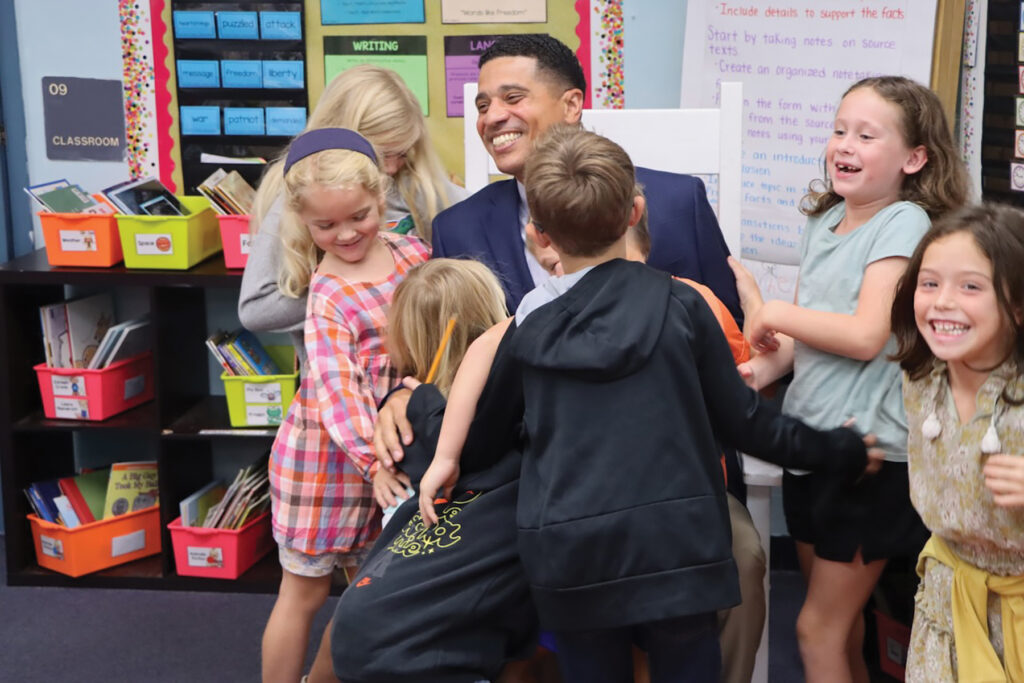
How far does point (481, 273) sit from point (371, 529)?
0.73m

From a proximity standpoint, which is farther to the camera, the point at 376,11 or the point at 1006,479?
the point at 376,11

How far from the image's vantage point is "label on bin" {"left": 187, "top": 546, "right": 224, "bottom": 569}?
3283 millimetres

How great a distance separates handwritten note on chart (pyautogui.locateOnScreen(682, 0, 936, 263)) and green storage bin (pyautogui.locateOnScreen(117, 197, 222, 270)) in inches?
56.0

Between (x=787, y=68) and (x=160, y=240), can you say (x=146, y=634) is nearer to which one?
(x=160, y=240)

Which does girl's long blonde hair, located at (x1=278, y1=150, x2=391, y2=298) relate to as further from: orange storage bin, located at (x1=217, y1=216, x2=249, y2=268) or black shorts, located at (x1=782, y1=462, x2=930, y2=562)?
black shorts, located at (x1=782, y1=462, x2=930, y2=562)

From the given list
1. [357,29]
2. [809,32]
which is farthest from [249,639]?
[809,32]

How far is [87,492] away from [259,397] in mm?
649

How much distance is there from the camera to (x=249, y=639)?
3010 millimetres

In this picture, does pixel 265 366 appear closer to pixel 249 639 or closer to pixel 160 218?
pixel 160 218

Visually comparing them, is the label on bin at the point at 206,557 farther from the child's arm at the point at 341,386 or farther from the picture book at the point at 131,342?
the child's arm at the point at 341,386

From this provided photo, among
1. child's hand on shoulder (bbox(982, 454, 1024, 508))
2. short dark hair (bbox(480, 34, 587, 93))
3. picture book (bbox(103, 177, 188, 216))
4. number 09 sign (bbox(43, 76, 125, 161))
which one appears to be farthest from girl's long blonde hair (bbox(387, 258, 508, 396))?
number 09 sign (bbox(43, 76, 125, 161))

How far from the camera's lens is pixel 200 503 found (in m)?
3.37

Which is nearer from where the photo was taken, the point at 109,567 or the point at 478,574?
the point at 478,574

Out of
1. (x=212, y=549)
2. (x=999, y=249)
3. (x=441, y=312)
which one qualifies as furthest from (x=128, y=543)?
(x=999, y=249)
